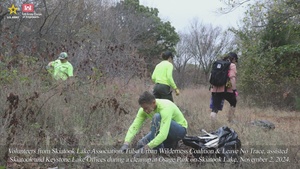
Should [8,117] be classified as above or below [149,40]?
below

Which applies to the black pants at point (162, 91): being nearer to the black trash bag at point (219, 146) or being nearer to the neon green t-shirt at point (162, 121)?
the neon green t-shirt at point (162, 121)

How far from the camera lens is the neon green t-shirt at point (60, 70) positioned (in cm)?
645

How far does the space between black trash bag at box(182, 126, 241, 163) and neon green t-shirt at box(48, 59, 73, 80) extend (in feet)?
10.3

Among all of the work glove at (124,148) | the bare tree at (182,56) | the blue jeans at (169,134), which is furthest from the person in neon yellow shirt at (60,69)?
the bare tree at (182,56)

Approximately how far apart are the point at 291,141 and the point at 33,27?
31.3 ft

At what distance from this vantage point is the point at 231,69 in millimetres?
6246

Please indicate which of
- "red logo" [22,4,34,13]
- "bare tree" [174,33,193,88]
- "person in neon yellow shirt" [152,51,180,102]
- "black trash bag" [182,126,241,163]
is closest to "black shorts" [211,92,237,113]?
"person in neon yellow shirt" [152,51,180,102]

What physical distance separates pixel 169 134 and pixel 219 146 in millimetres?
646

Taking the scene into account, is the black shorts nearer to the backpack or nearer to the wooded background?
the backpack

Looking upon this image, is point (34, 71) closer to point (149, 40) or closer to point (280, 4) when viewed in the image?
point (280, 4)

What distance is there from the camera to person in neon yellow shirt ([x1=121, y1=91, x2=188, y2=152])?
4039 millimetres

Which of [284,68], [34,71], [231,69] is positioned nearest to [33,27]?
[34,71]

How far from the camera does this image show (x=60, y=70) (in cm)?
673

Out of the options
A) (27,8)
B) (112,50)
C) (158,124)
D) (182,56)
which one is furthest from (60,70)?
(182,56)
